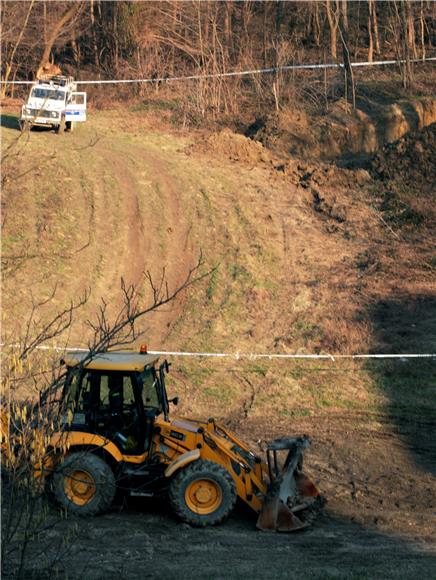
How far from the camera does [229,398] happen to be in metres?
17.0

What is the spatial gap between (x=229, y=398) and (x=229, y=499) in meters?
6.29

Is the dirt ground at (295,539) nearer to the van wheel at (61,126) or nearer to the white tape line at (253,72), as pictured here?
the van wheel at (61,126)

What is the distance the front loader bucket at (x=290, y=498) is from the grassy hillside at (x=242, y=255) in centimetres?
471

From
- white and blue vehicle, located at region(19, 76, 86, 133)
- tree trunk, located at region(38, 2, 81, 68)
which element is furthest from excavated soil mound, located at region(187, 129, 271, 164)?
tree trunk, located at region(38, 2, 81, 68)

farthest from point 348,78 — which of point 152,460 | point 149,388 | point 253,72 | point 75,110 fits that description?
point 152,460

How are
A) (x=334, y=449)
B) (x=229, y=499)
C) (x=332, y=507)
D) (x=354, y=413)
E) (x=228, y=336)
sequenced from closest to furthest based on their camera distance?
(x=229, y=499) < (x=332, y=507) < (x=334, y=449) < (x=354, y=413) < (x=228, y=336)

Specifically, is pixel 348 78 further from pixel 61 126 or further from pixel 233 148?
pixel 61 126

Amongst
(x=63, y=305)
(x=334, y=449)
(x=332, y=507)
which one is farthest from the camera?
(x=63, y=305)

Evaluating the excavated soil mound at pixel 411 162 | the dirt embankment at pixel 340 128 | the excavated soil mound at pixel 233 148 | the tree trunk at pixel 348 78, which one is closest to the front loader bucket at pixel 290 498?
the excavated soil mound at pixel 411 162

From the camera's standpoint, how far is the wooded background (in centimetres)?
4447

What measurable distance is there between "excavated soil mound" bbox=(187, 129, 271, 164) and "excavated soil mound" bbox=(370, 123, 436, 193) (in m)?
4.15

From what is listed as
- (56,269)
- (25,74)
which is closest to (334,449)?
(56,269)

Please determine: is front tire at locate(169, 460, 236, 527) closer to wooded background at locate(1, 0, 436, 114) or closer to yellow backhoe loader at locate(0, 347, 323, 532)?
yellow backhoe loader at locate(0, 347, 323, 532)

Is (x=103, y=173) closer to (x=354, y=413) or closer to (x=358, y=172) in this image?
(x=358, y=172)
